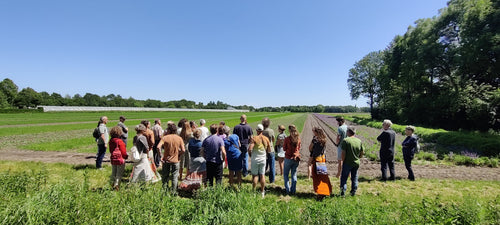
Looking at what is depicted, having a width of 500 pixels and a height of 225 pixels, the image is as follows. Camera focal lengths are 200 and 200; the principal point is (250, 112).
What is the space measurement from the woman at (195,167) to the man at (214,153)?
0.40 meters

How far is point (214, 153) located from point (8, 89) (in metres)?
126

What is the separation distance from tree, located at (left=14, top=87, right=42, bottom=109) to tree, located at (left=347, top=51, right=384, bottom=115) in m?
Result: 128

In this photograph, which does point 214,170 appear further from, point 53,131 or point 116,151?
point 53,131

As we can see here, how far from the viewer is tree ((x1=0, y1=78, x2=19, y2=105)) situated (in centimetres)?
8056

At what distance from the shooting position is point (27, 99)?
8300 centimetres

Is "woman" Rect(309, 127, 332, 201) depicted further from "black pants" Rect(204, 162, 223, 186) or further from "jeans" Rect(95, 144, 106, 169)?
"jeans" Rect(95, 144, 106, 169)

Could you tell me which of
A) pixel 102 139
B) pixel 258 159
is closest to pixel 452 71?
pixel 258 159

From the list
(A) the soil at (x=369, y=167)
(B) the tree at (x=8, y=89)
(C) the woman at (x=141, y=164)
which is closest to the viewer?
(C) the woman at (x=141, y=164)

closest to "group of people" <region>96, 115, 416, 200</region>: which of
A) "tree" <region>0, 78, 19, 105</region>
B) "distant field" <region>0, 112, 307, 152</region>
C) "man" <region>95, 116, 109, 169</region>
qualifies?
"man" <region>95, 116, 109, 169</region>

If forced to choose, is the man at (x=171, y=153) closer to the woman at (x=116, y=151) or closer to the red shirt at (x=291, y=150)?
the woman at (x=116, y=151)

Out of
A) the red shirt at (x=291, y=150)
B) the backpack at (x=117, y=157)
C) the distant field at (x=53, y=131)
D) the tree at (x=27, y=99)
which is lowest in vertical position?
the distant field at (x=53, y=131)

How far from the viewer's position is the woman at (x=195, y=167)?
6.39 metres

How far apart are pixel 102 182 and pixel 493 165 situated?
58.2 feet

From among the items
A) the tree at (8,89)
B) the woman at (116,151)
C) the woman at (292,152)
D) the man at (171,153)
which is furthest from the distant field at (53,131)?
the tree at (8,89)
